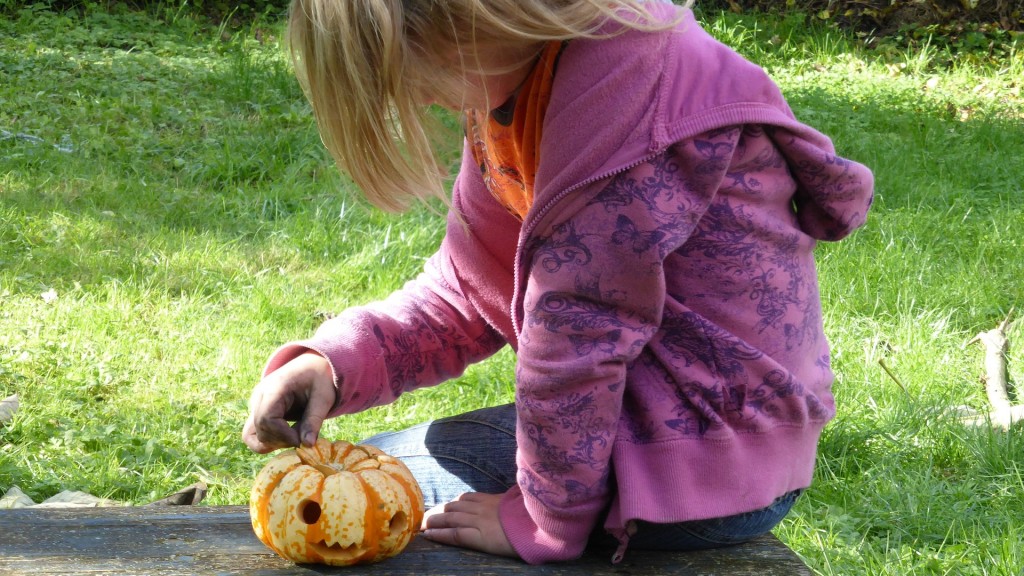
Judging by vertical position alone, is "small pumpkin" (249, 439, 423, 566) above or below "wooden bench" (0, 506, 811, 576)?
above

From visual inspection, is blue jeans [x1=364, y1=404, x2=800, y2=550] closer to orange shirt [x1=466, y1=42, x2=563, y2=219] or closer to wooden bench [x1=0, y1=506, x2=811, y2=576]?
wooden bench [x1=0, y1=506, x2=811, y2=576]

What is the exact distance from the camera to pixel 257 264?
166 inches

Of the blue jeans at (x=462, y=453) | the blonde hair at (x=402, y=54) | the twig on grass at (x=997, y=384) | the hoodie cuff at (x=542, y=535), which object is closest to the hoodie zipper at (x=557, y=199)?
the blonde hair at (x=402, y=54)

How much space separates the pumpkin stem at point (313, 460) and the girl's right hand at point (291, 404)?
0.07 feet

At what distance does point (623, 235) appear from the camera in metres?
1.50

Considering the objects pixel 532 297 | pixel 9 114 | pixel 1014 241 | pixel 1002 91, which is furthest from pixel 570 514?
pixel 1002 91

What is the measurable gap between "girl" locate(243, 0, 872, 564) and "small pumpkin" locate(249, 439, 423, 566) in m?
0.10

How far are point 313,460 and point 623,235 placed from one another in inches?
26.1

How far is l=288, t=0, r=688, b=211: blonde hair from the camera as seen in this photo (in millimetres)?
1454

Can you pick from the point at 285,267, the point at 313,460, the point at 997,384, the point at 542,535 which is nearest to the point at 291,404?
the point at 313,460

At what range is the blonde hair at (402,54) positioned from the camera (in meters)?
1.45

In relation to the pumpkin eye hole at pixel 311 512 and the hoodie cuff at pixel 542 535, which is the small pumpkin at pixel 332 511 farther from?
the hoodie cuff at pixel 542 535

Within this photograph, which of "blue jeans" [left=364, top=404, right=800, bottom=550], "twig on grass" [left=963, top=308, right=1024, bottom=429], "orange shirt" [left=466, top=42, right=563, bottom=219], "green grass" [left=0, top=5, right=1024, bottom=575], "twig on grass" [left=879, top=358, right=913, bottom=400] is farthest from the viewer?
"twig on grass" [left=879, top=358, right=913, bottom=400]

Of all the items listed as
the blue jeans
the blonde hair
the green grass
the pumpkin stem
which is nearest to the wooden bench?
the pumpkin stem
